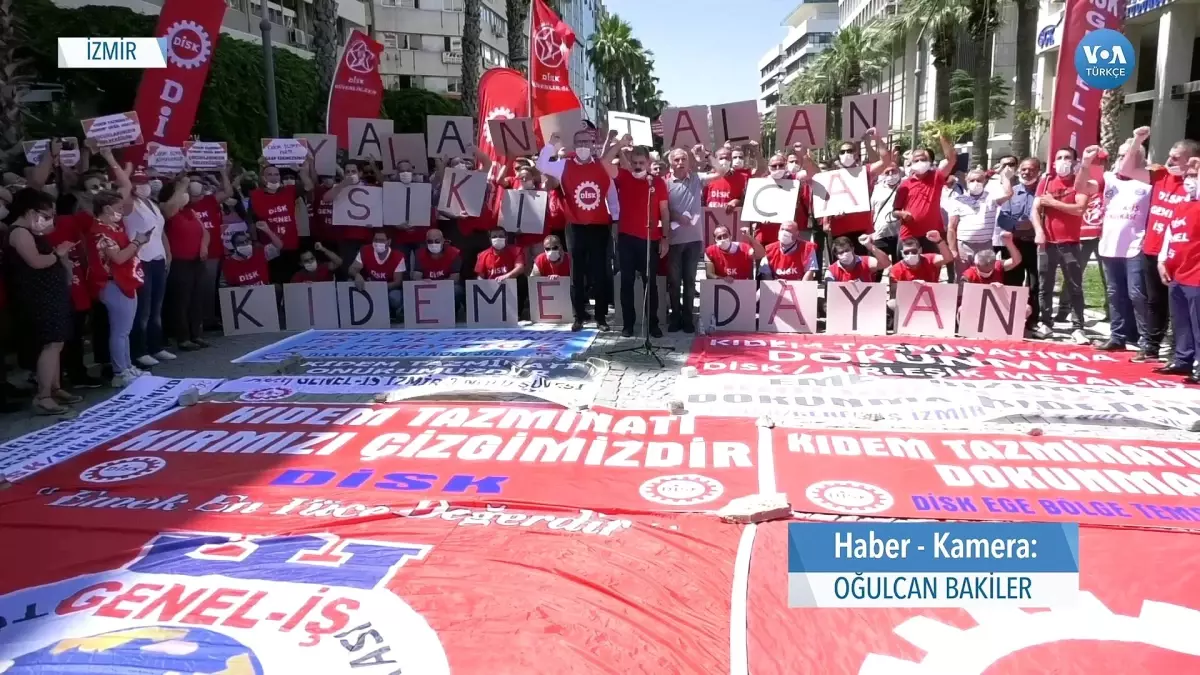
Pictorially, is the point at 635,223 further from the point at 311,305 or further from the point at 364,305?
the point at 311,305

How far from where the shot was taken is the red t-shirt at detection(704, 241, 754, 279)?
29.6 ft

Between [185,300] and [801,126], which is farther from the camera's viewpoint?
[801,126]

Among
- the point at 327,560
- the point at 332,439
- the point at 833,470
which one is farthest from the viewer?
the point at 332,439

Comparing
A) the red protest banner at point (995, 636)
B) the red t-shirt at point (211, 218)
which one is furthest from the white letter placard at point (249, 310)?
the red protest banner at point (995, 636)

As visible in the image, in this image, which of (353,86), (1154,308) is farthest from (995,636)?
(353,86)

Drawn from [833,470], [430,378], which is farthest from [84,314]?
[833,470]

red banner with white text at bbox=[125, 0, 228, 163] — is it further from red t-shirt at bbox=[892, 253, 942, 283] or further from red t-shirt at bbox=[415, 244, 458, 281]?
red t-shirt at bbox=[892, 253, 942, 283]

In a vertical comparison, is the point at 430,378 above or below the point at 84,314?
below

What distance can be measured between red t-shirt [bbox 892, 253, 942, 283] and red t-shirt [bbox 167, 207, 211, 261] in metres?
7.02

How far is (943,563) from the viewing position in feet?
6.61

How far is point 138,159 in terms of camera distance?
9.55 metres

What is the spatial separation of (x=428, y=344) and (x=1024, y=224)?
20.1 feet

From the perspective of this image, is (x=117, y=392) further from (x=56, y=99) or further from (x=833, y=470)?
(x=56, y=99)

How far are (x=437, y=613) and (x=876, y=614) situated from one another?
1.59 metres
